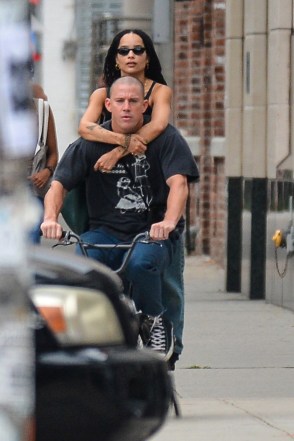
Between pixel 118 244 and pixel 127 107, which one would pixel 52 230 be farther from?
pixel 127 107

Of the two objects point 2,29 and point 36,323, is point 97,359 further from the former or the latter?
point 2,29

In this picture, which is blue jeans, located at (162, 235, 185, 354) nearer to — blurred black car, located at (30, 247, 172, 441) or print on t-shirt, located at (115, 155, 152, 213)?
print on t-shirt, located at (115, 155, 152, 213)

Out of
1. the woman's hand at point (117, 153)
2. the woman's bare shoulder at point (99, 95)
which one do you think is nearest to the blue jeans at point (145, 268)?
the woman's hand at point (117, 153)

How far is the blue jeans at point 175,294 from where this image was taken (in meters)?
7.80

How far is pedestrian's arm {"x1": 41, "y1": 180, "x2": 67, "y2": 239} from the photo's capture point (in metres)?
7.43

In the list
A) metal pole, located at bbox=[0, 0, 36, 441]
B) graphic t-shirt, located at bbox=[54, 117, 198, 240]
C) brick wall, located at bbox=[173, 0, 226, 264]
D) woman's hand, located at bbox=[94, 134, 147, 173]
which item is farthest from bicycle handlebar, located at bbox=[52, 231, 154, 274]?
brick wall, located at bbox=[173, 0, 226, 264]

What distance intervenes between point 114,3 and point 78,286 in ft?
29.6

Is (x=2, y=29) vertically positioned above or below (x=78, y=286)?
above

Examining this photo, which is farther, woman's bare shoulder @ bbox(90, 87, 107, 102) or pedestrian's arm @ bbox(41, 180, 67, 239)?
woman's bare shoulder @ bbox(90, 87, 107, 102)

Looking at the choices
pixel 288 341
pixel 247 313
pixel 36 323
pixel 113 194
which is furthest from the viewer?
pixel 247 313

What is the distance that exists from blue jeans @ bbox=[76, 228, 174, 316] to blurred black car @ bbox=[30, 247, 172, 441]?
210cm

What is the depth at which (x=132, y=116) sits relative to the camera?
7.74 metres

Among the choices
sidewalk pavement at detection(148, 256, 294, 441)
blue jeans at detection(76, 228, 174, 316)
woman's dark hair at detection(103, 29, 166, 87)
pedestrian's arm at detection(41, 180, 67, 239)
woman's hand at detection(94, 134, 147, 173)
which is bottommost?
sidewalk pavement at detection(148, 256, 294, 441)

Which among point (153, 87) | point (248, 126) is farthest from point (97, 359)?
point (248, 126)
